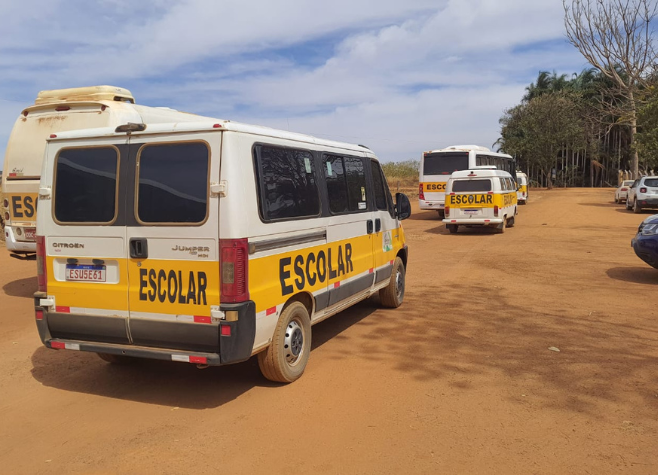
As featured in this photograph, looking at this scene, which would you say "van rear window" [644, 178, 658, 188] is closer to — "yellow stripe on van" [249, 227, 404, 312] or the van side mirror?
the van side mirror

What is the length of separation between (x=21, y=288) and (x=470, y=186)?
13.2 meters

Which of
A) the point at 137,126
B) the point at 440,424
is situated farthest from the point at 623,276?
the point at 137,126

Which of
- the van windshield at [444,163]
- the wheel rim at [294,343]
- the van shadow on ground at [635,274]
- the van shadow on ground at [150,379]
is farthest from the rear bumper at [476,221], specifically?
the wheel rim at [294,343]

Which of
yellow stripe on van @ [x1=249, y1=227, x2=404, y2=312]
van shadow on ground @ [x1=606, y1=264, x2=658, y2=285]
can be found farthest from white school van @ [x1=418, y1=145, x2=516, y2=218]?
yellow stripe on van @ [x1=249, y1=227, x2=404, y2=312]

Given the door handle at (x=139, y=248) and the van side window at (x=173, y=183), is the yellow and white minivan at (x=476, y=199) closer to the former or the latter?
the van side window at (x=173, y=183)

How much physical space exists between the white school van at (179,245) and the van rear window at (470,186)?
13.7 m

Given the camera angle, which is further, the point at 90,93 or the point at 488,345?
the point at 90,93

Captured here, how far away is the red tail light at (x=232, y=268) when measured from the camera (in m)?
4.47

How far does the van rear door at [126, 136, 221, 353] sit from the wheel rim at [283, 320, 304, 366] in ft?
2.94

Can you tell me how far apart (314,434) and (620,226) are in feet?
62.1

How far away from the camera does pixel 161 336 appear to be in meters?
4.69

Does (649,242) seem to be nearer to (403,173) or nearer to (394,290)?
(394,290)

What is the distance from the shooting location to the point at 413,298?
29.8 ft

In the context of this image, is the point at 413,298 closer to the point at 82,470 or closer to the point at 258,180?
the point at 258,180
